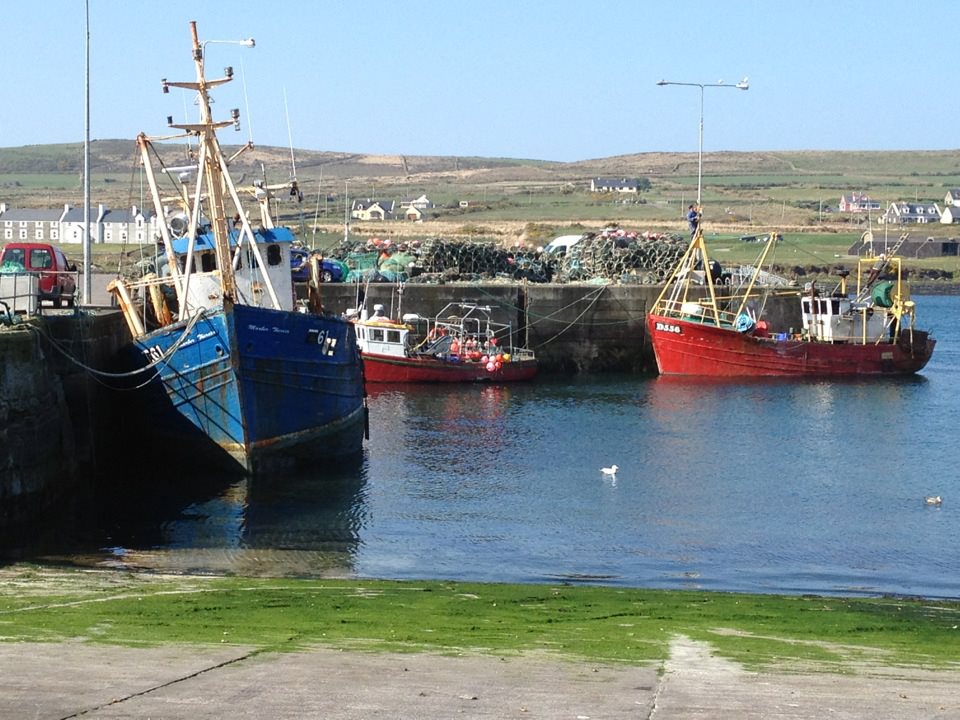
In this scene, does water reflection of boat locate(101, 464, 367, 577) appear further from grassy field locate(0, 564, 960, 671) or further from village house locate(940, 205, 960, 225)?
village house locate(940, 205, 960, 225)

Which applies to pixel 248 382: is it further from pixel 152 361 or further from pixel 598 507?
pixel 598 507

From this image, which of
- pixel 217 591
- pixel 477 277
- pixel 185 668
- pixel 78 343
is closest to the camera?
pixel 185 668

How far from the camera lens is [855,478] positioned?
30969mm

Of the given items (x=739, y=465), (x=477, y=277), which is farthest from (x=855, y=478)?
(x=477, y=277)

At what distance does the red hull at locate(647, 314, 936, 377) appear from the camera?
172 ft

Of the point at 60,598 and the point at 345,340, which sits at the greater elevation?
the point at 345,340

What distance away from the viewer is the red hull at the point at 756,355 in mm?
52281

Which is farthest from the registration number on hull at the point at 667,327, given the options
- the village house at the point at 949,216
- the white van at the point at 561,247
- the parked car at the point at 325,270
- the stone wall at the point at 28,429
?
the village house at the point at 949,216

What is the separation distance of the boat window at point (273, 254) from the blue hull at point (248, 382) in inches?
126

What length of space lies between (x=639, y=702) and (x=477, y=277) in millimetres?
51149

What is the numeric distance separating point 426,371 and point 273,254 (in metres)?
17.3

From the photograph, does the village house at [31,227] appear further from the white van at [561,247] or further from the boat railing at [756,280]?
the boat railing at [756,280]

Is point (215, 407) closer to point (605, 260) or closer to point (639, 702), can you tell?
point (639, 702)

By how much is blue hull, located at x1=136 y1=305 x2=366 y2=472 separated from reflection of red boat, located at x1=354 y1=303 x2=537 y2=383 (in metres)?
18.3
